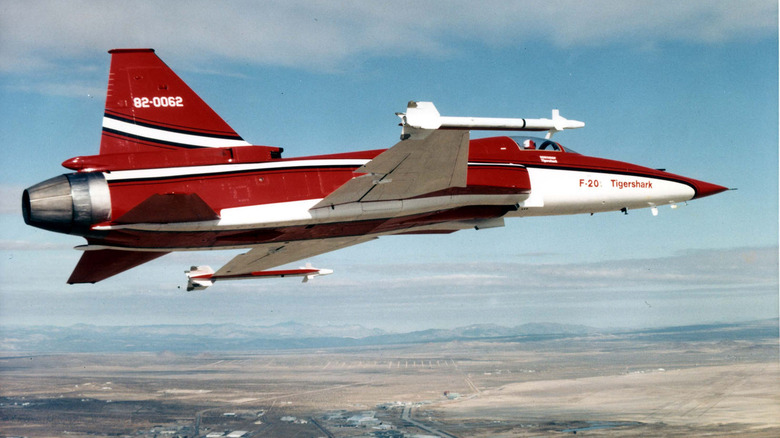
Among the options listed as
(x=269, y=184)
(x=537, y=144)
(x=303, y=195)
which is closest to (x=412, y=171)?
(x=303, y=195)

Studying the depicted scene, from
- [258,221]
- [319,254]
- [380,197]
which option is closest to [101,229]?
[258,221]

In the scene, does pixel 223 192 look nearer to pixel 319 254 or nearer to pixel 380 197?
pixel 380 197

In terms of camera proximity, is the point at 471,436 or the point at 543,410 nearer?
the point at 471,436

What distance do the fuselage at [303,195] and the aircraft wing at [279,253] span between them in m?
0.83

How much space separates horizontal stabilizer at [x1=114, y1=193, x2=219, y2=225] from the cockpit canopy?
8449mm

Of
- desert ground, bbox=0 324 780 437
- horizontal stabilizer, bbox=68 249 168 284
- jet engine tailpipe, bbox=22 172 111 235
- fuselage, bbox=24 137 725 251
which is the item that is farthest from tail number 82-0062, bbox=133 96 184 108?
desert ground, bbox=0 324 780 437

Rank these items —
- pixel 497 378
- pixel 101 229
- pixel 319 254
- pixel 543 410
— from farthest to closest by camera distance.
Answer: pixel 497 378 < pixel 543 410 < pixel 319 254 < pixel 101 229

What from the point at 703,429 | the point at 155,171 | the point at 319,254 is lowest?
the point at 703,429

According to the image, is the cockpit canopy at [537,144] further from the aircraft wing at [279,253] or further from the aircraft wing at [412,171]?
the aircraft wing at [279,253]

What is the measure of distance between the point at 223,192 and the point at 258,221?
981 mm

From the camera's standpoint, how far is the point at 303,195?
14.0 m

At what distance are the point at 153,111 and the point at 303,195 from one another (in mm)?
4220

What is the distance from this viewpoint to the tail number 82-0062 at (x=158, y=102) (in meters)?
14.7

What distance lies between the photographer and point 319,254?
18328mm
